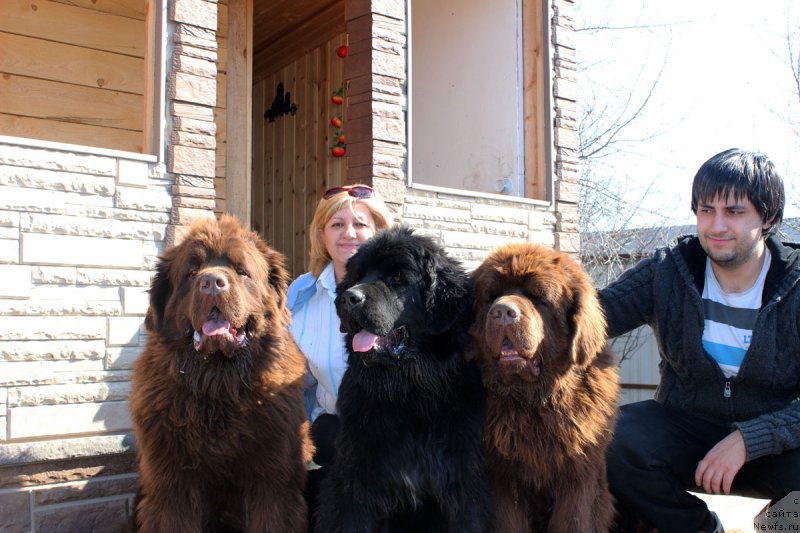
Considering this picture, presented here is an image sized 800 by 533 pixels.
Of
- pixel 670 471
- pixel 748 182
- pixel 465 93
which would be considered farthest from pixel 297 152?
pixel 670 471

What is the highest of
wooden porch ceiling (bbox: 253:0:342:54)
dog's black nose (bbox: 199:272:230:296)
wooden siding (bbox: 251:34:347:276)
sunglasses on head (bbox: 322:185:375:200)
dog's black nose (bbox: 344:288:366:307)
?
wooden porch ceiling (bbox: 253:0:342:54)

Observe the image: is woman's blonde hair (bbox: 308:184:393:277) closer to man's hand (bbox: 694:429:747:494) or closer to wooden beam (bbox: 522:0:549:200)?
man's hand (bbox: 694:429:747:494)

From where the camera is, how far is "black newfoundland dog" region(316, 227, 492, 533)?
281 centimetres

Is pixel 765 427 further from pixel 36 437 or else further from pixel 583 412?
pixel 36 437

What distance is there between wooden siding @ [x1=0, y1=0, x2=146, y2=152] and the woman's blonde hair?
278 centimetres

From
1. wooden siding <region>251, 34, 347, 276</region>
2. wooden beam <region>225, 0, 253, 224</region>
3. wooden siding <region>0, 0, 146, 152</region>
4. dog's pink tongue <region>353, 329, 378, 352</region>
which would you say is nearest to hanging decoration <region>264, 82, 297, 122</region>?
wooden siding <region>251, 34, 347, 276</region>

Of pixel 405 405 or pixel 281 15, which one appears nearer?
pixel 405 405

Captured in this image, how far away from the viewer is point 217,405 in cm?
304

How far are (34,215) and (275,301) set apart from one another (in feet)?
5.60

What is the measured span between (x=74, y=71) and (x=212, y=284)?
3943 millimetres

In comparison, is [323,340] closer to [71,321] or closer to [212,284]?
[212,284]

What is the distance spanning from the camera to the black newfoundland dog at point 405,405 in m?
2.81

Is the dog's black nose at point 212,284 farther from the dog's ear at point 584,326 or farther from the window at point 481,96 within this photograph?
the window at point 481,96

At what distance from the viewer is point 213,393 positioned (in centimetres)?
303
